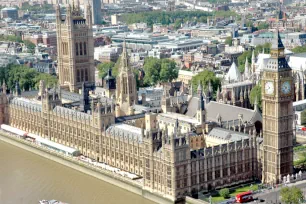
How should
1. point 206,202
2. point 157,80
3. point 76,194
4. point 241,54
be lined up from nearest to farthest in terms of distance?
1. point 206,202
2. point 76,194
3. point 157,80
4. point 241,54

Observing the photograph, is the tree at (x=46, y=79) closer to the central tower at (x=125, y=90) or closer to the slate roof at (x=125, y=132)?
the central tower at (x=125, y=90)

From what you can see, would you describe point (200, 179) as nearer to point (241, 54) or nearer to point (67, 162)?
point (67, 162)

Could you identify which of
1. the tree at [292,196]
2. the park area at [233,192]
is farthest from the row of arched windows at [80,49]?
the tree at [292,196]

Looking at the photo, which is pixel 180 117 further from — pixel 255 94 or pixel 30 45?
pixel 30 45

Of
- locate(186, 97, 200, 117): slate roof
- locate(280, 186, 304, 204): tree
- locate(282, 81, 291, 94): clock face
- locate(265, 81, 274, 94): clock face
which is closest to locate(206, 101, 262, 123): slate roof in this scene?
locate(186, 97, 200, 117): slate roof

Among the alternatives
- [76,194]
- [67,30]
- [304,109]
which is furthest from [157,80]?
[76,194]

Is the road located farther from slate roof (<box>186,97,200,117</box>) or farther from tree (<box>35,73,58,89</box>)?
tree (<box>35,73,58,89</box>)

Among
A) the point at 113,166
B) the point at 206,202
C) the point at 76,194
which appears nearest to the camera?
the point at 206,202
